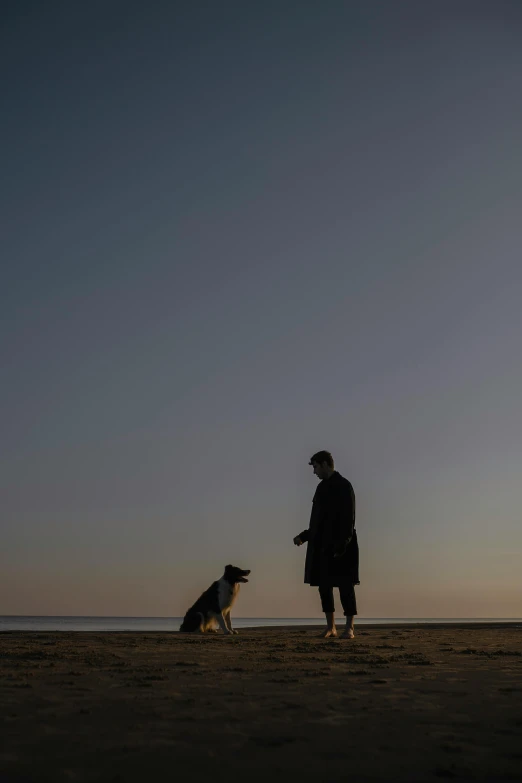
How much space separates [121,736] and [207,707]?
2.39ft

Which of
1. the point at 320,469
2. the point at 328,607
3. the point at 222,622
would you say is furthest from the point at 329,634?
the point at 222,622

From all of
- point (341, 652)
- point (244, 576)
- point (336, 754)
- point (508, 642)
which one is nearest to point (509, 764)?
point (336, 754)

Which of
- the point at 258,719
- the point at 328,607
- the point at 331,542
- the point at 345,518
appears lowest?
the point at 258,719

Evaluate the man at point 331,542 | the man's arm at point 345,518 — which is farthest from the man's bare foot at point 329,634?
the man's arm at point 345,518

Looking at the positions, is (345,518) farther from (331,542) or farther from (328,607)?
(328,607)

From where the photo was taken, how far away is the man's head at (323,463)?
1002 cm

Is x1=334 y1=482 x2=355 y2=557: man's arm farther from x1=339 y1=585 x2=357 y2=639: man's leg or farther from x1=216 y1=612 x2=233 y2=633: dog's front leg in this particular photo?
x1=216 y1=612 x2=233 y2=633: dog's front leg

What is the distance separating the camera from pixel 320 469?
10.0 metres

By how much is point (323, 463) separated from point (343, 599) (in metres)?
1.84

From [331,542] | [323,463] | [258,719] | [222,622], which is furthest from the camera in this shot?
[222,622]

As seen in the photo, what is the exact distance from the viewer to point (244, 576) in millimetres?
12695

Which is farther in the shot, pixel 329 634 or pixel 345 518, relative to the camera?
pixel 345 518

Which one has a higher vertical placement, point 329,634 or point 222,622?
point 222,622

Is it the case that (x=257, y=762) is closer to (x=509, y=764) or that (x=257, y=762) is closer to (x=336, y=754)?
(x=336, y=754)
